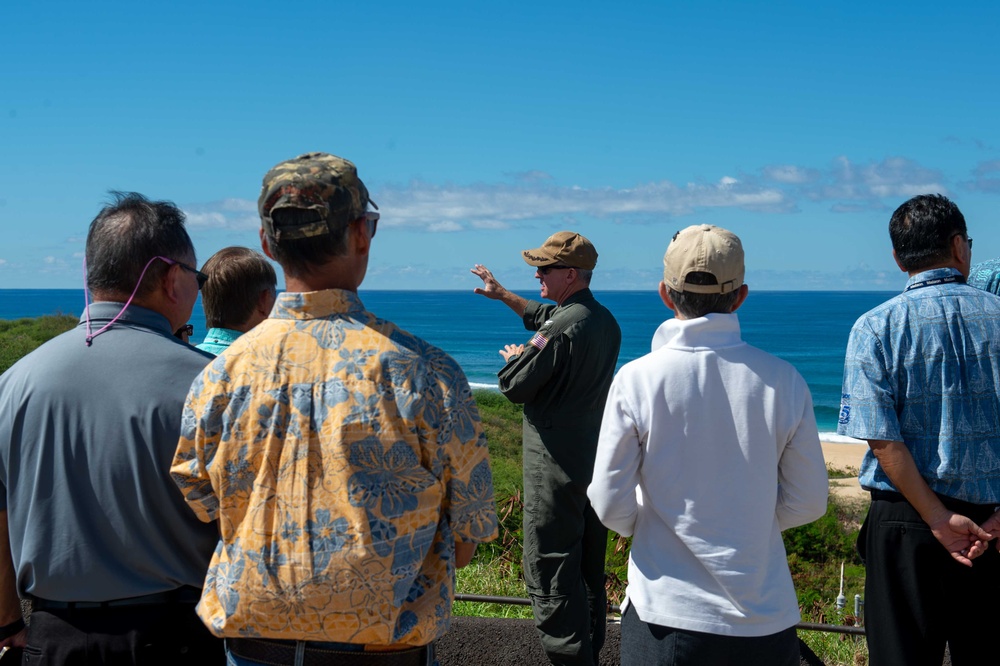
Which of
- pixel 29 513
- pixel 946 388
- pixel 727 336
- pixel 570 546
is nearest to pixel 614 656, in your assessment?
pixel 570 546

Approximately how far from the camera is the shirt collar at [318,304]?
205 centimetres

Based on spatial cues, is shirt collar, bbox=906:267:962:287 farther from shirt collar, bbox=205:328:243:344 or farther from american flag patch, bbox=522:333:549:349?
shirt collar, bbox=205:328:243:344

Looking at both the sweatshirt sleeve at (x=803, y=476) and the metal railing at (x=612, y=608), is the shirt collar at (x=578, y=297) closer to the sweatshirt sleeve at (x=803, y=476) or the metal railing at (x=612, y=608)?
the metal railing at (x=612, y=608)

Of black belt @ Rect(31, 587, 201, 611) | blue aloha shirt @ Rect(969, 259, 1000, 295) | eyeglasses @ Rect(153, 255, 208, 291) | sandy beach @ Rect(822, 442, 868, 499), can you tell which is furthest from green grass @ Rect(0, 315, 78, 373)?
blue aloha shirt @ Rect(969, 259, 1000, 295)

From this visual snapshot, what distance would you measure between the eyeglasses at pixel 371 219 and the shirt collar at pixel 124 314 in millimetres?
830

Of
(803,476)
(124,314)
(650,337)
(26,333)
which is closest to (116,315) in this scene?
(124,314)

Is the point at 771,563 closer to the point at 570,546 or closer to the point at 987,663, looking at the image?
the point at 987,663

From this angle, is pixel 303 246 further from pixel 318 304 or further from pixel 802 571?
pixel 802 571

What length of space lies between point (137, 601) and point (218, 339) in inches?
42.0

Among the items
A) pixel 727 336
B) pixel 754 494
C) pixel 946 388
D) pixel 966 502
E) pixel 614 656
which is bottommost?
pixel 614 656

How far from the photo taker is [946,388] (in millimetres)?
3117

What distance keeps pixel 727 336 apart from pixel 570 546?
93.9 inches

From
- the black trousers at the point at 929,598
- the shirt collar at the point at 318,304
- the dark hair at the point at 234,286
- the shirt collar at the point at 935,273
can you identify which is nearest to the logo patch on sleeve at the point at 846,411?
the black trousers at the point at 929,598

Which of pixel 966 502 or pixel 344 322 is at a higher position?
pixel 344 322
